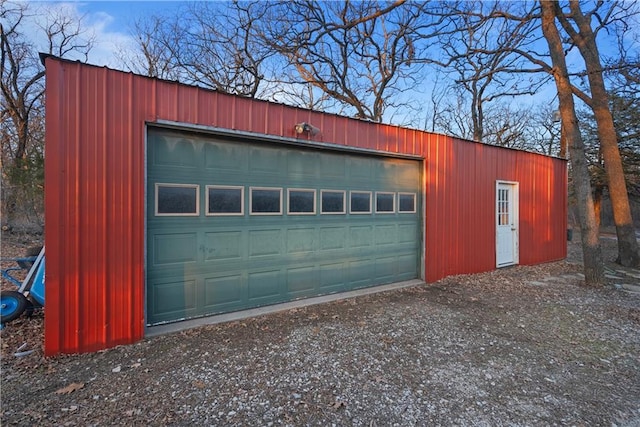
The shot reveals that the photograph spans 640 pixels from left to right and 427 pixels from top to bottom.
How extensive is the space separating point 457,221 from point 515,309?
84.3 inches

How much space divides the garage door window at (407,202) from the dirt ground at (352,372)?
199cm

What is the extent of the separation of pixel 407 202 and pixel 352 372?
3.73 m

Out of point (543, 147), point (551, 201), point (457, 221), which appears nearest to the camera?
point (457, 221)

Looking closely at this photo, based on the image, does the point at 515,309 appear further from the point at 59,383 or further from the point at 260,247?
the point at 59,383

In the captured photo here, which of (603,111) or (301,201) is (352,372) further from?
(603,111)

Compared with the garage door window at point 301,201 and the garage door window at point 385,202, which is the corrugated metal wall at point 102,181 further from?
the garage door window at point 385,202

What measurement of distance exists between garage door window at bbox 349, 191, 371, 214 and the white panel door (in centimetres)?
380

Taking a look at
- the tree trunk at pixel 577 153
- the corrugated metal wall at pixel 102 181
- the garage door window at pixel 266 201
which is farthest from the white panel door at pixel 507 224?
the corrugated metal wall at pixel 102 181

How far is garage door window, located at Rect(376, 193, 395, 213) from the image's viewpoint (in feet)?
17.9

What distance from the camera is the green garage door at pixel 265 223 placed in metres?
3.68

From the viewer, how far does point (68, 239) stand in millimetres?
2982

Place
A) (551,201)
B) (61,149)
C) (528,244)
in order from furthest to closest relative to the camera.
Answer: (551,201) → (528,244) → (61,149)

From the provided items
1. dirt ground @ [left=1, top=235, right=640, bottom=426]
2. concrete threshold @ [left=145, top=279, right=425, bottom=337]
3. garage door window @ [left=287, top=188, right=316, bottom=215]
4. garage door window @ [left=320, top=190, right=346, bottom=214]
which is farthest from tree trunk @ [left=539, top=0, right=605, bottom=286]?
garage door window @ [left=287, top=188, right=316, bottom=215]

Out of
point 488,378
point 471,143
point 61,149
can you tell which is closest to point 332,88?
point 471,143
